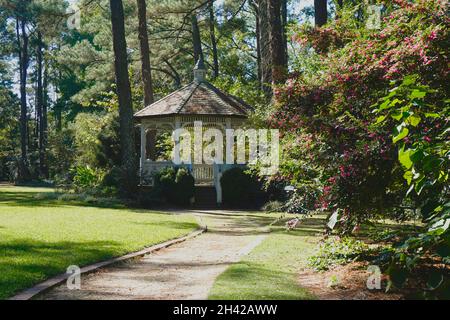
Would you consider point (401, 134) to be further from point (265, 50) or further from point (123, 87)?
point (123, 87)

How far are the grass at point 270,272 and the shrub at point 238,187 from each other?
31.2 ft

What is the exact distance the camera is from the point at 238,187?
21.7 m

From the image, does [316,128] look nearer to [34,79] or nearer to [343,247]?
[343,247]

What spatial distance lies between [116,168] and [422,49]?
1731cm

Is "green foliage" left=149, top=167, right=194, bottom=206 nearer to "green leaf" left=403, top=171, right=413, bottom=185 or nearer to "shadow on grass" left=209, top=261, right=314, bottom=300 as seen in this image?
"shadow on grass" left=209, top=261, right=314, bottom=300

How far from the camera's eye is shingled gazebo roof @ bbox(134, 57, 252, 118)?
23.3 metres

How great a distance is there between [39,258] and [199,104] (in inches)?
642

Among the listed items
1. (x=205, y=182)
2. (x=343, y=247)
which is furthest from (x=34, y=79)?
(x=343, y=247)

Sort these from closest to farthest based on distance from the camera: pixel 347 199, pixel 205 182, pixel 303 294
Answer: pixel 303 294 < pixel 347 199 < pixel 205 182

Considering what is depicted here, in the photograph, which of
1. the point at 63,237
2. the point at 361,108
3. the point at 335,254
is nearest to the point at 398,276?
the point at 361,108

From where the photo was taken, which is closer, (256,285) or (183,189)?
(256,285)

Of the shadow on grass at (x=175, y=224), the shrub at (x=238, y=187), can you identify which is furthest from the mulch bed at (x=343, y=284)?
the shrub at (x=238, y=187)

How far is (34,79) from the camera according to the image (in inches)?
2272

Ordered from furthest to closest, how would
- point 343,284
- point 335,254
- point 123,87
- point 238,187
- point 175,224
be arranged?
point 123,87 → point 238,187 → point 175,224 → point 335,254 → point 343,284
